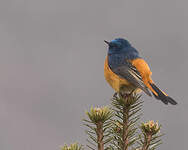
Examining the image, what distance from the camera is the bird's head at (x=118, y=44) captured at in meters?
3.55

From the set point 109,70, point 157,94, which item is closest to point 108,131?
point 157,94

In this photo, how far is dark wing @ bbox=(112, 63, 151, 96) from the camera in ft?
9.63

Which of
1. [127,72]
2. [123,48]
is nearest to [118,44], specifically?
[123,48]

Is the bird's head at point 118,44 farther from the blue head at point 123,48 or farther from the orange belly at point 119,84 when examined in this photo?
the orange belly at point 119,84

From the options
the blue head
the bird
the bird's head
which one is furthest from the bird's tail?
the bird's head

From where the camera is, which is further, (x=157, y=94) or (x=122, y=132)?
(x=157, y=94)

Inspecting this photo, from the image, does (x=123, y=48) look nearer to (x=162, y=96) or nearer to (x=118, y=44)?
(x=118, y=44)

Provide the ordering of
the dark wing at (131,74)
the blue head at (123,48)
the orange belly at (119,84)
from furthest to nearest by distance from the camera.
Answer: the blue head at (123,48)
the orange belly at (119,84)
the dark wing at (131,74)

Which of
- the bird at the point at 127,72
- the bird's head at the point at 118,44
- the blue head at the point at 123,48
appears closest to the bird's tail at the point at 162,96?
the bird at the point at 127,72

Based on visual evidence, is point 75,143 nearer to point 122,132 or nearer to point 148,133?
point 122,132

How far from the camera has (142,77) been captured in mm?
3148

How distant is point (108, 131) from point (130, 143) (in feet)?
0.60

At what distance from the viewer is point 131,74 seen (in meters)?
3.16

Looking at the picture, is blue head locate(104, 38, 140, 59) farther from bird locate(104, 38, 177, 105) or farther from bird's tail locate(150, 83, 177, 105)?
bird's tail locate(150, 83, 177, 105)
